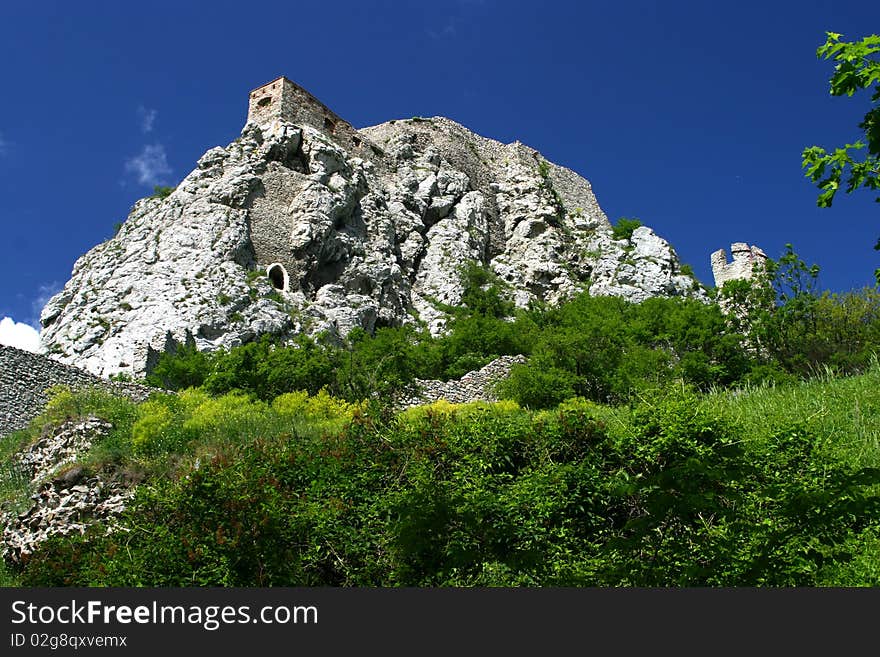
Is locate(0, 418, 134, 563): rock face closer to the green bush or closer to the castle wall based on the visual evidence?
the castle wall

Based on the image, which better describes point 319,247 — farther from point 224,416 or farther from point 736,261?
point 736,261

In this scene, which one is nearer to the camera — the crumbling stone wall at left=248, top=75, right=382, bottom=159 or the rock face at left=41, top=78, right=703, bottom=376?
the rock face at left=41, top=78, right=703, bottom=376

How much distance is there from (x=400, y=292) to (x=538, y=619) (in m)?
26.3

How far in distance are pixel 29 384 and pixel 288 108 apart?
20525mm

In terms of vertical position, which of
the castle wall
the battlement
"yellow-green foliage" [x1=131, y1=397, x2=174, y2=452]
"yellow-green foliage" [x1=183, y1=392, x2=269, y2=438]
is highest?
the battlement

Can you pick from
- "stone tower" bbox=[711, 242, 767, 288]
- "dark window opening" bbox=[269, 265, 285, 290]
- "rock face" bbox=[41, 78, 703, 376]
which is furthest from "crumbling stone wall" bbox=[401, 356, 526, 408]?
"stone tower" bbox=[711, 242, 767, 288]

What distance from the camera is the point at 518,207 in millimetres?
39719

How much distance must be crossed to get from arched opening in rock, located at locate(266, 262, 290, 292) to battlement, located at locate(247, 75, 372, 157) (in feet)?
26.9

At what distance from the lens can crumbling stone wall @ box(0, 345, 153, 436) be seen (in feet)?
48.4

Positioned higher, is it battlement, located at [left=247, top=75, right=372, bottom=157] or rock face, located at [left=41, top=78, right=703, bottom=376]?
battlement, located at [left=247, top=75, right=372, bottom=157]

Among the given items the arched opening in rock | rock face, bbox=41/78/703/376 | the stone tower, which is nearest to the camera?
rock face, bbox=41/78/703/376

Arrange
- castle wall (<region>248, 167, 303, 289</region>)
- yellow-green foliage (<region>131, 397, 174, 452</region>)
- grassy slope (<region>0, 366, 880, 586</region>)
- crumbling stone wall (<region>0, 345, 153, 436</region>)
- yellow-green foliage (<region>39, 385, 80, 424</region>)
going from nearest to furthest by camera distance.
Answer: grassy slope (<region>0, 366, 880, 586</region>) < yellow-green foliage (<region>131, 397, 174, 452</region>) < yellow-green foliage (<region>39, 385, 80, 424</region>) < crumbling stone wall (<region>0, 345, 153, 436</region>) < castle wall (<region>248, 167, 303, 289</region>)

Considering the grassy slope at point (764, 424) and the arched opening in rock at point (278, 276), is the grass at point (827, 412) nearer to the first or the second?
the grassy slope at point (764, 424)

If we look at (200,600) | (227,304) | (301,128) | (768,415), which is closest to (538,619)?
(200,600)
